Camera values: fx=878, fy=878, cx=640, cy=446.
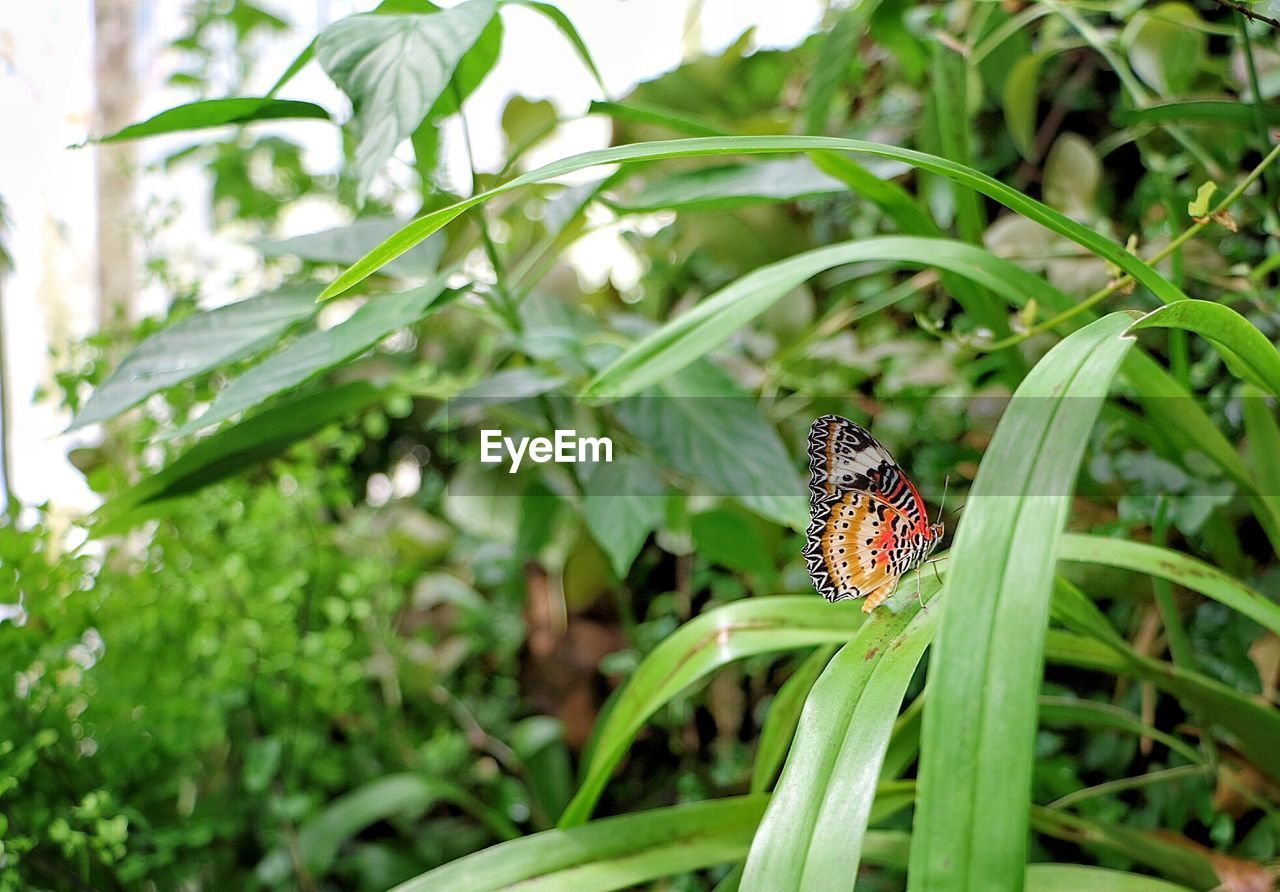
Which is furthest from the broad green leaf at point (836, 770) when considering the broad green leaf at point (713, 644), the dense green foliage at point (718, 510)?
the broad green leaf at point (713, 644)

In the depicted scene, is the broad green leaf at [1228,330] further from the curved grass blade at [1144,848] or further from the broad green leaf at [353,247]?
the broad green leaf at [353,247]

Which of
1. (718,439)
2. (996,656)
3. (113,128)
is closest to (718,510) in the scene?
(718,439)

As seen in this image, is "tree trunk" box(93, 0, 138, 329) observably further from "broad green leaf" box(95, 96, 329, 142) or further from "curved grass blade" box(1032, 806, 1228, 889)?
"curved grass blade" box(1032, 806, 1228, 889)

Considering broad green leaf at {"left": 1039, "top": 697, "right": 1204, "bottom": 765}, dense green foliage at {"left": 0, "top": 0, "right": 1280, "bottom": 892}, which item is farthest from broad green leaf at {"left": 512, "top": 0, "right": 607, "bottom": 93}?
broad green leaf at {"left": 1039, "top": 697, "right": 1204, "bottom": 765}

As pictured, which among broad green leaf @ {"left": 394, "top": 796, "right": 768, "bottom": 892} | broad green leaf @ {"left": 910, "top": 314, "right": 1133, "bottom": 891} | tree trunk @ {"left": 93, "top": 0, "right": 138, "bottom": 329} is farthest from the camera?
tree trunk @ {"left": 93, "top": 0, "right": 138, "bottom": 329}

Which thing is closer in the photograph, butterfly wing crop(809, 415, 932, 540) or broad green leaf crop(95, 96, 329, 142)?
butterfly wing crop(809, 415, 932, 540)

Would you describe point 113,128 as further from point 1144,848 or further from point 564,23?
point 1144,848

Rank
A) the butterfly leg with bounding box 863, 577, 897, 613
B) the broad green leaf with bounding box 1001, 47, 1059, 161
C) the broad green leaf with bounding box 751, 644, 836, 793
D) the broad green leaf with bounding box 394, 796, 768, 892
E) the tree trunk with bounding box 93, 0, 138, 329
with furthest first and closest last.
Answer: the tree trunk with bounding box 93, 0, 138, 329
the broad green leaf with bounding box 1001, 47, 1059, 161
the broad green leaf with bounding box 751, 644, 836, 793
the broad green leaf with bounding box 394, 796, 768, 892
the butterfly leg with bounding box 863, 577, 897, 613

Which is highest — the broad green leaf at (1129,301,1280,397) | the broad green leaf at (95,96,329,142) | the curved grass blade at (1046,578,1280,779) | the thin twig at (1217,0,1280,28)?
the broad green leaf at (95,96,329,142)
